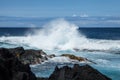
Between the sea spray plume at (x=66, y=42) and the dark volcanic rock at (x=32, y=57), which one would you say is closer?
the dark volcanic rock at (x=32, y=57)

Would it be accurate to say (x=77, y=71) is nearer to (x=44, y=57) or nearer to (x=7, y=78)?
(x=7, y=78)

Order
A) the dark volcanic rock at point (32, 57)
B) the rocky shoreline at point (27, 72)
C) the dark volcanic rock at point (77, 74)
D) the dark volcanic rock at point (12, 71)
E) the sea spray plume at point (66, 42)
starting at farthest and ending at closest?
Result: the sea spray plume at point (66, 42), the dark volcanic rock at point (32, 57), the dark volcanic rock at point (77, 74), the rocky shoreline at point (27, 72), the dark volcanic rock at point (12, 71)

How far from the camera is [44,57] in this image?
29.1 metres

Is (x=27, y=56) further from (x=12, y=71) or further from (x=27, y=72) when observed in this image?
(x=12, y=71)

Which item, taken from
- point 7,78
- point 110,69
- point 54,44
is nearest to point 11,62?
point 7,78

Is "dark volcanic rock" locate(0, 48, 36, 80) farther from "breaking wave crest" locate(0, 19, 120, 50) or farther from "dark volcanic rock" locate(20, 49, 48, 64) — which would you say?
"breaking wave crest" locate(0, 19, 120, 50)

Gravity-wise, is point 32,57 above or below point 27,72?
below

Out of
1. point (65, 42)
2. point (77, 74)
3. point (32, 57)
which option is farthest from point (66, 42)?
point (77, 74)

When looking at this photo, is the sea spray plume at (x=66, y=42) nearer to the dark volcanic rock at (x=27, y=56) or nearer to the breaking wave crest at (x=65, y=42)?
the breaking wave crest at (x=65, y=42)

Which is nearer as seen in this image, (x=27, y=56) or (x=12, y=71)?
(x=12, y=71)

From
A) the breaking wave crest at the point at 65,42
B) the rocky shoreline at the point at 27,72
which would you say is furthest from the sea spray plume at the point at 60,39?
the rocky shoreline at the point at 27,72

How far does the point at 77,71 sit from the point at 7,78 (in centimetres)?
272

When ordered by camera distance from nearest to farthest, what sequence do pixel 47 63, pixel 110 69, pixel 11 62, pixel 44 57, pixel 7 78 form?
pixel 7 78 < pixel 11 62 < pixel 110 69 < pixel 47 63 < pixel 44 57

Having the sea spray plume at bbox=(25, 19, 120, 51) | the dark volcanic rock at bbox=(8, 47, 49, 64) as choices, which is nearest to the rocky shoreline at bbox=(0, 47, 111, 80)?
the dark volcanic rock at bbox=(8, 47, 49, 64)
